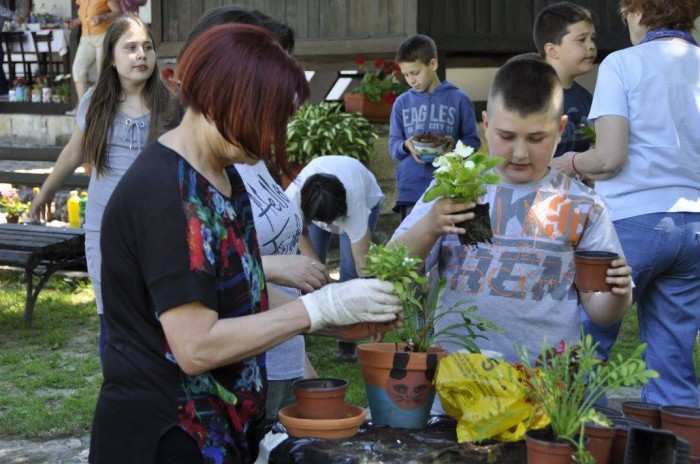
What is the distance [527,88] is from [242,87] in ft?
3.48

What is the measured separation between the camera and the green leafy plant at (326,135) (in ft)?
32.2

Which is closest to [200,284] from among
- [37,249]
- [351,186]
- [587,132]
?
[587,132]

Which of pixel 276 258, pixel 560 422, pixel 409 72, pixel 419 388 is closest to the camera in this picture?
pixel 560 422

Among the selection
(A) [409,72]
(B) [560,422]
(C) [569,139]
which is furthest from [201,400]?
(A) [409,72]

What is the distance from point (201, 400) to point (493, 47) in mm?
9466

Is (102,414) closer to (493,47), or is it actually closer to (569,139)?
(569,139)

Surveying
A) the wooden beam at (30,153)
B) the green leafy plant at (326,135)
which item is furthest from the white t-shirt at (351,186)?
the wooden beam at (30,153)

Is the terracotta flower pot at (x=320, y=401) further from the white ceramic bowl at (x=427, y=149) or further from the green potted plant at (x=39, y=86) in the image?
the green potted plant at (x=39, y=86)

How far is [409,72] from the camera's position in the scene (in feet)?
25.0

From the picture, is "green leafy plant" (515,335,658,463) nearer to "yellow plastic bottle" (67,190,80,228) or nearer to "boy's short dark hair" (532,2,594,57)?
"boy's short dark hair" (532,2,594,57)

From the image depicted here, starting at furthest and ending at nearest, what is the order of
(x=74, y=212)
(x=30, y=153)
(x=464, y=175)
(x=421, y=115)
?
1. (x=30, y=153)
2. (x=74, y=212)
3. (x=421, y=115)
4. (x=464, y=175)

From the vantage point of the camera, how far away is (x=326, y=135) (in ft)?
32.2

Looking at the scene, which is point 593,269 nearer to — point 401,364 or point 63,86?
point 401,364

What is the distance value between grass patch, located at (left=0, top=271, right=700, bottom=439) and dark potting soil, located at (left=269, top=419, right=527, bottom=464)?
2.36 metres
